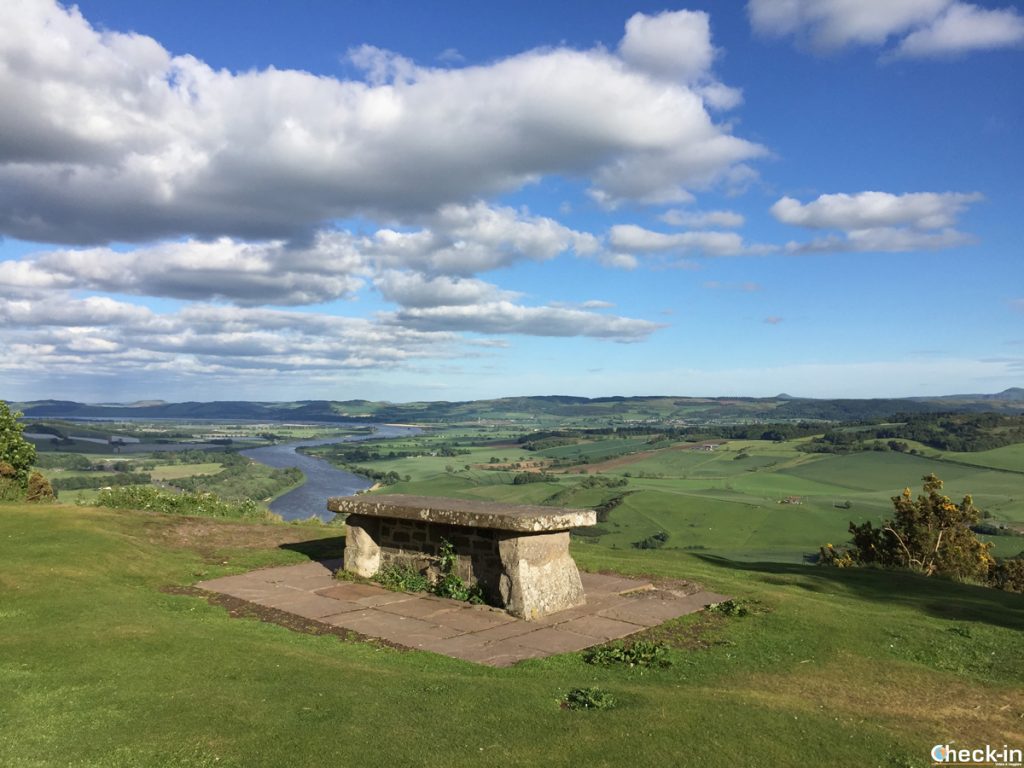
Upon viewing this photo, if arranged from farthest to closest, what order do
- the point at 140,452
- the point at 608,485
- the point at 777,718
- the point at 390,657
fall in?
the point at 140,452
the point at 608,485
the point at 390,657
the point at 777,718

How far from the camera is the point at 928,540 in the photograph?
65.3 feet

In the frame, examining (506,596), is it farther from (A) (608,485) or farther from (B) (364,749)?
(A) (608,485)

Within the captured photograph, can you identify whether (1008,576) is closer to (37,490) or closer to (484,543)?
(484,543)

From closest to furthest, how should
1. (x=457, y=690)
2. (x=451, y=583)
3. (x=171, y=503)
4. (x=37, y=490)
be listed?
(x=457, y=690), (x=451, y=583), (x=37, y=490), (x=171, y=503)

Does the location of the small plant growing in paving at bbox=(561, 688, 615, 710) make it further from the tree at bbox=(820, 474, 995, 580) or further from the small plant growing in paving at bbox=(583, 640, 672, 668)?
the tree at bbox=(820, 474, 995, 580)

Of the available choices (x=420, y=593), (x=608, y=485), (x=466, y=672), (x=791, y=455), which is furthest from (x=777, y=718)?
(x=791, y=455)

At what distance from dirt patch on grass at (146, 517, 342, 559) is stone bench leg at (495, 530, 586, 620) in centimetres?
708

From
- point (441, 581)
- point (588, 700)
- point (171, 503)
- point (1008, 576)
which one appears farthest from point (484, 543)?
point (1008, 576)

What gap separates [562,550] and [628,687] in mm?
3809

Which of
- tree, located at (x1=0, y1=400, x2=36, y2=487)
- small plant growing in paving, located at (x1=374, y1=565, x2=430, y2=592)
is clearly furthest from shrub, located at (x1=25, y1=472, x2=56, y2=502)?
small plant growing in paving, located at (x1=374, y1=565, x2=430, y2=592)

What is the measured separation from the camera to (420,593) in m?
11.2

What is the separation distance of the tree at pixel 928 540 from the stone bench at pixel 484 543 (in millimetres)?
13273

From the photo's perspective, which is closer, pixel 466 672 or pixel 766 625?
pixel 466 672

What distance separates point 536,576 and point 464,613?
1176mm
